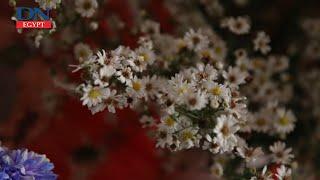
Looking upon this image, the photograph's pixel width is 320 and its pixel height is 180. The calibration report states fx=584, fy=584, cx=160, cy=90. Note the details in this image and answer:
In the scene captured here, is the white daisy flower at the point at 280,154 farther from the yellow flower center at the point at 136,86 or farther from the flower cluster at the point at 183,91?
the yellow flower center at the point at 136,86

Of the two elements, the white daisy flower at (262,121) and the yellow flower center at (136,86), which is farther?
the white daisy flower at (262,121)

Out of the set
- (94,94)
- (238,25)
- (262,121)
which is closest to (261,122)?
Answer: (262,121)

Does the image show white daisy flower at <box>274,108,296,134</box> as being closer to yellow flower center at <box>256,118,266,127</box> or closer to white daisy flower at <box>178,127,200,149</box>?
yellow flower center at <box>256,118,266,127</box>

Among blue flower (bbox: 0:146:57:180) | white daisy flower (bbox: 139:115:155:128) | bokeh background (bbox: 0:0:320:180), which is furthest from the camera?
bokeh background (bbox: 0:0:320:180)

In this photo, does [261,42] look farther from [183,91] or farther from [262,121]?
[183,91]

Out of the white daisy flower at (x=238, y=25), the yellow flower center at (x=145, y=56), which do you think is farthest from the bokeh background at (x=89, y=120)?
the yellow flower center at (x=145, y=56)

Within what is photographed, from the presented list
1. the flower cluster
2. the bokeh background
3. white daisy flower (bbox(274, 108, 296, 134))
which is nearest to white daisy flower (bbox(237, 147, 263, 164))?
the flower cluster

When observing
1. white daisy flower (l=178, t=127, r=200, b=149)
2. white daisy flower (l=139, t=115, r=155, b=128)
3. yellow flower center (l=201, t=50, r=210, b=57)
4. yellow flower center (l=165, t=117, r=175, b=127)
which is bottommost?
white daisy flower (l=178, t=127, r=200, b=149)
